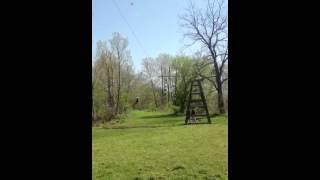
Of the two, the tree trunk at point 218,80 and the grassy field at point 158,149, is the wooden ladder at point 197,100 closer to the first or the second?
the grassy field at point 158,149

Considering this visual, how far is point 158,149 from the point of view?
17.4 ft

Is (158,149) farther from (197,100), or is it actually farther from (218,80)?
(197,100)

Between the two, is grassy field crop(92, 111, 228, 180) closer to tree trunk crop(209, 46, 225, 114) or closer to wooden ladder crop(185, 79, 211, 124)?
wooden ladder crop(185, 79, 211, 124)

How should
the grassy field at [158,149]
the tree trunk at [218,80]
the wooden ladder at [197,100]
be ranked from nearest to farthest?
1. the grassy field at [158,149]
2. the tree trunk at [218,80]
3. the wooden ladder at [197,100]

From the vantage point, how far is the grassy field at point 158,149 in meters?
4.05

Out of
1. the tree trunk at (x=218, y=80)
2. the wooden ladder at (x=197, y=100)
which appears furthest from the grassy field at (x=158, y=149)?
the tree trunk at (x=218, y=80)

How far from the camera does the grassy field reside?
4.05 metres

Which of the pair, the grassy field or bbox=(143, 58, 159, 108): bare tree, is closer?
the grassy field

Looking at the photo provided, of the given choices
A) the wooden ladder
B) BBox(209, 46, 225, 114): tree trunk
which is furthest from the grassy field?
BBox(209, 46, 225, 114): tree trunk

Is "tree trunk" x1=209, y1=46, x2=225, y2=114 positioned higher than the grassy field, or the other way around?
"tree trunk" x1=209, y1=46, x2=225, y2=114

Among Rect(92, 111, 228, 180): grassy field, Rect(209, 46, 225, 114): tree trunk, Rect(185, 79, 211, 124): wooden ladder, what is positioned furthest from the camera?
Rect(185, 79, 211, 124): wooden ladder
